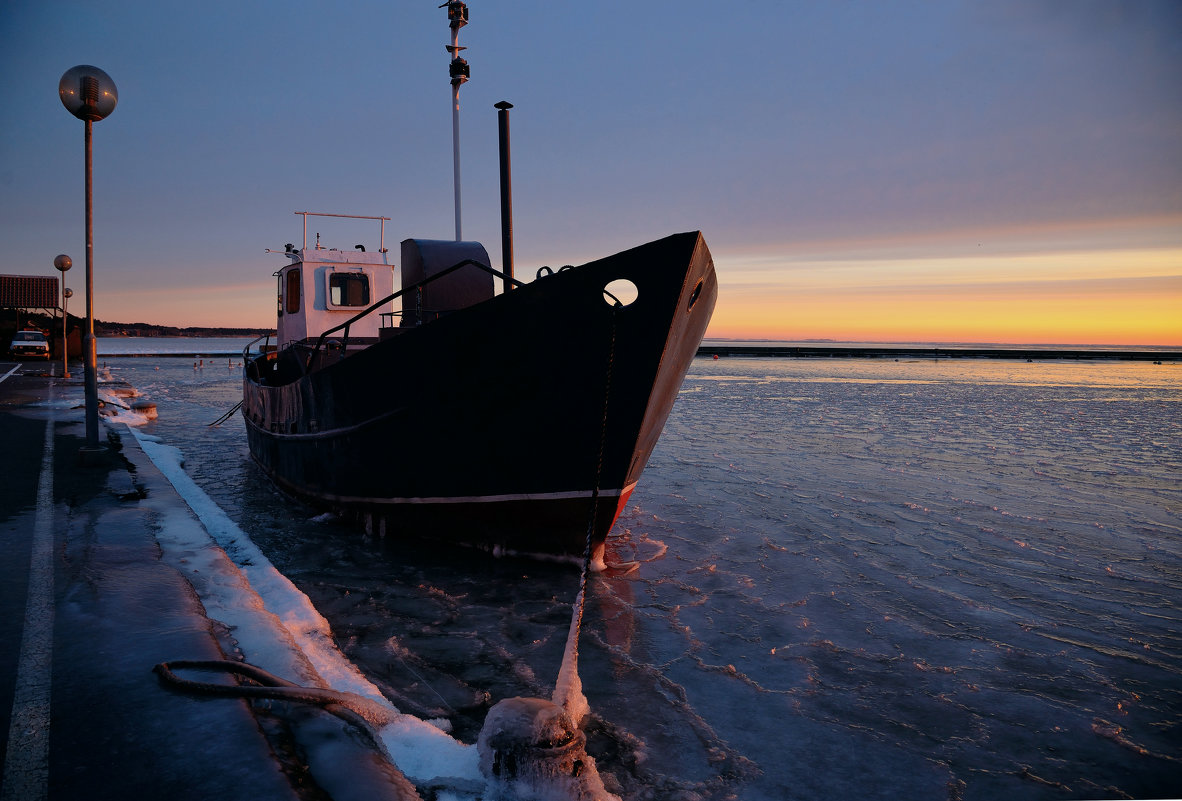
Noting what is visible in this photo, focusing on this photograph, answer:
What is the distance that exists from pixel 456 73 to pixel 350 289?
358 cm

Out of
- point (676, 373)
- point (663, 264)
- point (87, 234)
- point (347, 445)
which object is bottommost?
point (347, 445)

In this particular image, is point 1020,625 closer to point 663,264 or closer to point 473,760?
point 663,264

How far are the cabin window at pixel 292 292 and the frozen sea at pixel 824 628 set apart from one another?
287 centimetres

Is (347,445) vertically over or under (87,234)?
under

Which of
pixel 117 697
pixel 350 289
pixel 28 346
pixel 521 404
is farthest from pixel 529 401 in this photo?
pixel 28 346

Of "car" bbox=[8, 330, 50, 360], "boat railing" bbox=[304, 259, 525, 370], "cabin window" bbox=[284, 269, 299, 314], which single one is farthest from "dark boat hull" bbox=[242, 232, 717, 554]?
"car" bbox=[8, 330, 50, 360]

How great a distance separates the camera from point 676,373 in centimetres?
643

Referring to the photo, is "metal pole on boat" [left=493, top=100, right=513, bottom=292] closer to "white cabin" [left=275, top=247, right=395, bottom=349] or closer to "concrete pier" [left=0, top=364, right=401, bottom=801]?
"white cabin" [left=275, top=247, right=395, bottom=349]

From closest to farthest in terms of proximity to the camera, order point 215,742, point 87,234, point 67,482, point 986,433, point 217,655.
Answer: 1. point 215,742
2. point 217,655
3. point 67,482
4. point 87,234
5. point 986,433

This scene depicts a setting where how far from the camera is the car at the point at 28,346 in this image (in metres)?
33.9

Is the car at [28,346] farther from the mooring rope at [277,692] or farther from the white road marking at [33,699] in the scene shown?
the mooring rope at [277,692]

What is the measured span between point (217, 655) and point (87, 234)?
7.39 metres

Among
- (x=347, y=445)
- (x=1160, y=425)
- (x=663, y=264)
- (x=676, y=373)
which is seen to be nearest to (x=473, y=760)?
(x=663, y=264)

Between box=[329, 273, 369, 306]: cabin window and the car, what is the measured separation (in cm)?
3385
